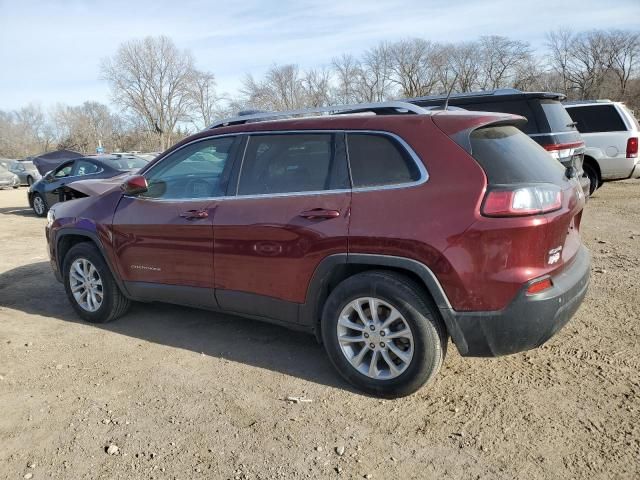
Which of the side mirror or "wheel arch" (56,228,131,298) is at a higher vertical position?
the side mirror

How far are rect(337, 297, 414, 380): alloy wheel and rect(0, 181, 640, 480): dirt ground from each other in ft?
0.70

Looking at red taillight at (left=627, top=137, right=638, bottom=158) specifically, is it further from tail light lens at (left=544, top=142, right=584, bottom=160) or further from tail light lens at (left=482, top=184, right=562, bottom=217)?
tail light lens at (left=482, top=184, right=562, bottom=217)

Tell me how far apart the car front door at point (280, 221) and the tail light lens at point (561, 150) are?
506 centimetres

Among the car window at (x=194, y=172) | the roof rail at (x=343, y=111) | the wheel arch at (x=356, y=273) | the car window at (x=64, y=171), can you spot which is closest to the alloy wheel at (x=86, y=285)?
the car window at (x=194, y=172)

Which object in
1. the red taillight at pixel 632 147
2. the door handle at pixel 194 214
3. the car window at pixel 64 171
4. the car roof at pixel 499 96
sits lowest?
the red taillight at pixel 632 147

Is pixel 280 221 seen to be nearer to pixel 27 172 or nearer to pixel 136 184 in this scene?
pixel 136 184

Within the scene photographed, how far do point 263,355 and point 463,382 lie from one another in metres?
1.47

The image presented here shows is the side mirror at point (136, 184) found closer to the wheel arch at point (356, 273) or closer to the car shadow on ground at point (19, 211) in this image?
the wheel arch at point (356, 273)

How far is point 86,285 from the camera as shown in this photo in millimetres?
4766

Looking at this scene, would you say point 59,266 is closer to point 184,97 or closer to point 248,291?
point 248,291

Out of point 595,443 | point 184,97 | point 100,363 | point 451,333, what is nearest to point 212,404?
point 100,363

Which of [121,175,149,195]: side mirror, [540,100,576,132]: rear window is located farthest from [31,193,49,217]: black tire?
[540,100,576,132]: rear window

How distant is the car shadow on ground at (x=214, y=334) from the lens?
3.78m

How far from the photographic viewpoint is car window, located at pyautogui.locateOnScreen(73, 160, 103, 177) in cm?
1227
